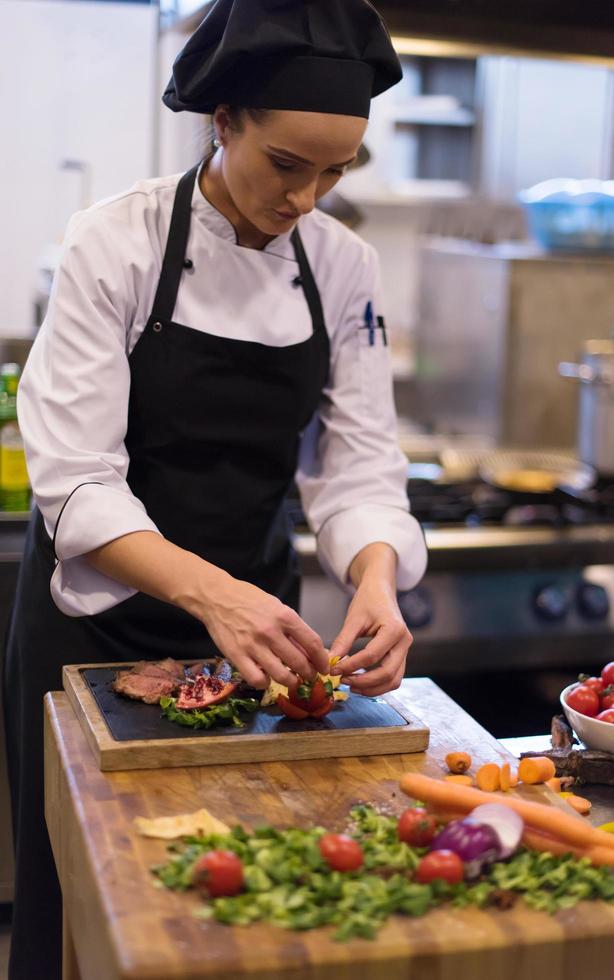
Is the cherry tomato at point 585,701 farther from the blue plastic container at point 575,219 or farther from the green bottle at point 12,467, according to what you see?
the blue plastic container at point 575,219

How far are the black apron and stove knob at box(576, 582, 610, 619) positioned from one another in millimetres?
1098

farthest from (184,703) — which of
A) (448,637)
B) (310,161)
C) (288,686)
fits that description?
(448,637)

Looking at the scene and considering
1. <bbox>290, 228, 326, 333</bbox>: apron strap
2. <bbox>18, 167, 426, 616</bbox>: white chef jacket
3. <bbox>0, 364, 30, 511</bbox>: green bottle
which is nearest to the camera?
<bbox>18, 167, 426, 616</bbox>: white chef jacket

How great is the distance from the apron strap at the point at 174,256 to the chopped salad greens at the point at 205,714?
1.88ft

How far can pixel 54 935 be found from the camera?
182 cm

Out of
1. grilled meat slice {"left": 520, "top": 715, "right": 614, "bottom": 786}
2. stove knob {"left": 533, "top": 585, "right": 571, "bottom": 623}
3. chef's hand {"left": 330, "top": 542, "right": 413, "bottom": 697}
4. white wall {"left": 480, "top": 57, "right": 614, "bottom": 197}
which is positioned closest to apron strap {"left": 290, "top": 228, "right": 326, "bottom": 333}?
chef's hand {"left": 330, "top": 542, "right": 413, "bottom": 697}

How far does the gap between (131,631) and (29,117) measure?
3.36 m

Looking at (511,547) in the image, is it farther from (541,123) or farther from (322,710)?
(541,123)

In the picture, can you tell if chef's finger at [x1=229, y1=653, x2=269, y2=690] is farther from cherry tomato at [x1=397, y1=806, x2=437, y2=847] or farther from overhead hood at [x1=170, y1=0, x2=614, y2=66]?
overhead hood at [x1=170, y1=0, x2=614, y2=66]

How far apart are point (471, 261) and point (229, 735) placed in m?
2.88

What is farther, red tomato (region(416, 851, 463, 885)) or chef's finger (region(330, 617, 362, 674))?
chef's finger (region(330, 617, 362, 674))

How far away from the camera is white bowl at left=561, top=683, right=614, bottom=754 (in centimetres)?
157

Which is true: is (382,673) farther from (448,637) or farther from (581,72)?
(581,72)

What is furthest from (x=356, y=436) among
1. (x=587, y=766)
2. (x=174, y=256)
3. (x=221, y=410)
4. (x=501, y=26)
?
(x=501, y=26)
